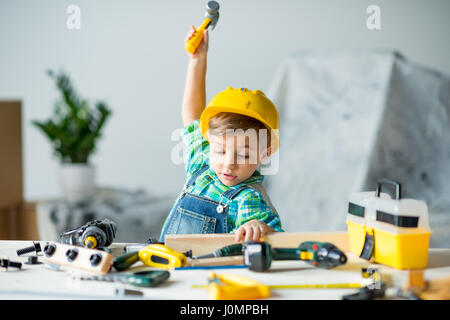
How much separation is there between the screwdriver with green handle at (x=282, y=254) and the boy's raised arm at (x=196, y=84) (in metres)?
0.47

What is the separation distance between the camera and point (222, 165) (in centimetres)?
94

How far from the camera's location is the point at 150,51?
8.17 feet

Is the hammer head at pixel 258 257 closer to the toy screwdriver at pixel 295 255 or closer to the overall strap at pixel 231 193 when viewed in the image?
the toy screwdriver at pixel 295 255

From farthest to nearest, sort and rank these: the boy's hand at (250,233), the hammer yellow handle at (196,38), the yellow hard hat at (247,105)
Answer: the hammer yellow handle at (196,38)
the yellow hard hat at (247,105)
the boy's hand at (250,233)

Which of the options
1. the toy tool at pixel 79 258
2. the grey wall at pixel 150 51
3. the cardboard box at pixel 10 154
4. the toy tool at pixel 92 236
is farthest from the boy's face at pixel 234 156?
the cardboard box at pixel 10 154

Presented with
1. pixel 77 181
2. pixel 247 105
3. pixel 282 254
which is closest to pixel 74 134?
pixel 77 181

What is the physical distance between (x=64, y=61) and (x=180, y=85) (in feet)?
2.17

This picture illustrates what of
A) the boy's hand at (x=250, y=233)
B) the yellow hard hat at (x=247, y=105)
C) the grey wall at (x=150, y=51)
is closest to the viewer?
the boy's hand at (x=250, y=233)

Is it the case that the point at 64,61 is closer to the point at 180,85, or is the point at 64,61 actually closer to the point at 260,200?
the point at 180,85

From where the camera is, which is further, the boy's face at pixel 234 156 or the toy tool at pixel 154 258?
the boy's face at pixel 234 156

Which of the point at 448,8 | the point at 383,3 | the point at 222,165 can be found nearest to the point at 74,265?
the point at 222,165

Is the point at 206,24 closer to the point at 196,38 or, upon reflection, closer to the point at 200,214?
the point at 196,38

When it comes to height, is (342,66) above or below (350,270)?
above

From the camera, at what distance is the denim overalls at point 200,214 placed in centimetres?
95
